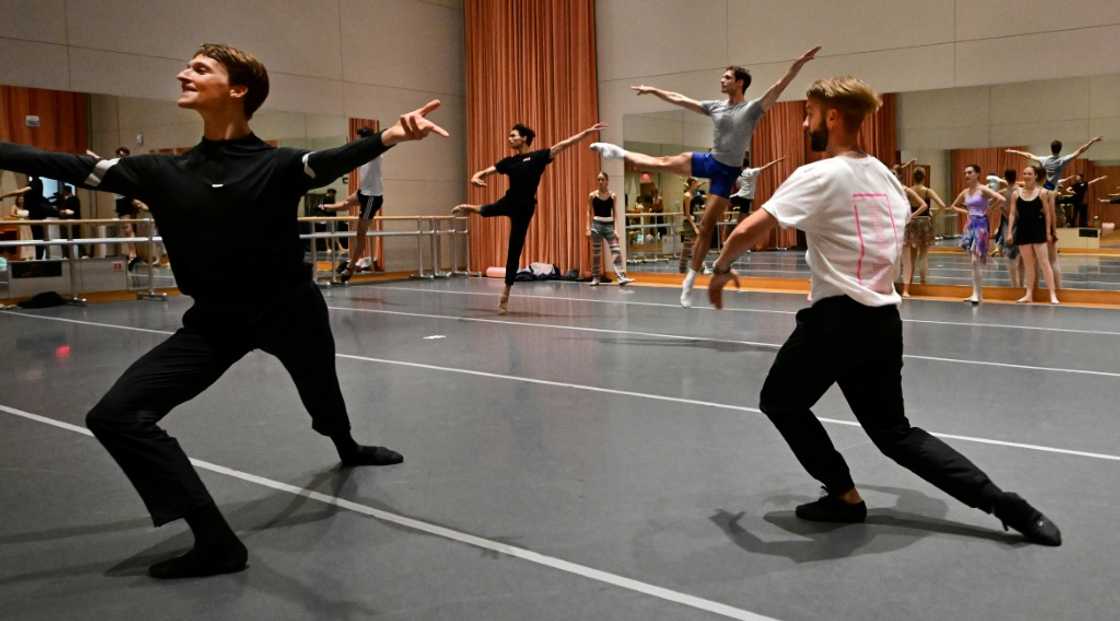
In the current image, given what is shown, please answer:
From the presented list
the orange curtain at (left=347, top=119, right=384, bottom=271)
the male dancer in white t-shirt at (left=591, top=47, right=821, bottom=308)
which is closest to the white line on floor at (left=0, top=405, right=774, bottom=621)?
the male dancer in white t-shirt at (left=591, top=47, right=821, bottom=308)

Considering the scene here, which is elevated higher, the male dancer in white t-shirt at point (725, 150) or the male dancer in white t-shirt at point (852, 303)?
the male dancer in white t-shirt at point (725, 150)

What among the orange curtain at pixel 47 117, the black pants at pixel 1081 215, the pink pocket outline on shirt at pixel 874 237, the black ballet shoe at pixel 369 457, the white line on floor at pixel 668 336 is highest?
the orange curtain at pixel 47 117

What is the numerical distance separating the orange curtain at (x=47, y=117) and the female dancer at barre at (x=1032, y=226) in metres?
10.1

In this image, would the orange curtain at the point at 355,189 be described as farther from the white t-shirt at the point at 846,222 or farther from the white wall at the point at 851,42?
the white t-shirt at the point at 846,222

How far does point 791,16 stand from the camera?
1192 centimetres

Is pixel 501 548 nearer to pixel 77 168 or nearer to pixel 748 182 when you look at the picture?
pixel 77 168

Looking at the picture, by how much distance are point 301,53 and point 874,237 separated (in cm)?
1184

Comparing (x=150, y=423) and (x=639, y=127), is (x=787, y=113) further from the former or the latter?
(x=150, y=423)

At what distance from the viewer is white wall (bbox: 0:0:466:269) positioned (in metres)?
10.8

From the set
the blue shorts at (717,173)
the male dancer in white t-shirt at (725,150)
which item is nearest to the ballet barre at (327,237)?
the male dancer in white t-shirt at (725,150)

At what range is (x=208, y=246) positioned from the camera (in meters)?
2.89

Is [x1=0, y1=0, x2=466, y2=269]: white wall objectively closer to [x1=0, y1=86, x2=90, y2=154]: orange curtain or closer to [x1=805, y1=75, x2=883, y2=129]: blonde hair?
[x1=0, y1=86, x2=90, y2=154]: orange curtain

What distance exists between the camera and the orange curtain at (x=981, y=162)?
10766 millimetres

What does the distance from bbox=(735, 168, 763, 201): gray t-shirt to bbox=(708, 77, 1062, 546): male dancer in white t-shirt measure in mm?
9943
